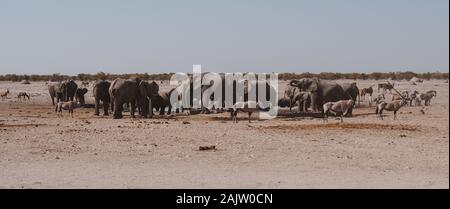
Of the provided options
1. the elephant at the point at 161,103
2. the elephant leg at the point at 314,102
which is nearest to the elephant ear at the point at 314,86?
the elephant leg at the point at 314,102

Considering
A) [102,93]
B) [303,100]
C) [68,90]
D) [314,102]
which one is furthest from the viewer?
Result: [68,90]

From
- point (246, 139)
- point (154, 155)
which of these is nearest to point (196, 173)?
point (154, 155)

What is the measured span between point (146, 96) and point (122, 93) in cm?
136

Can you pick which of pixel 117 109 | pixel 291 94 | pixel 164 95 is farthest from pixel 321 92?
pixel 117 109

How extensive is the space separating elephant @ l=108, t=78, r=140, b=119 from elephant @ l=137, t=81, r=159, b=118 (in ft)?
0.63

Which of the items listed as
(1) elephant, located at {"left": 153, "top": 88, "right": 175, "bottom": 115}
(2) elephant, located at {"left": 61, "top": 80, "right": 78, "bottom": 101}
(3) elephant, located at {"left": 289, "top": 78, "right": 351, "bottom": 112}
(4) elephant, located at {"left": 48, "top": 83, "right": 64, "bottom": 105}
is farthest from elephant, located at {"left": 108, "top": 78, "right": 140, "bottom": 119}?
(4) elephant, located at {"left": 48, "top": 83, "right": 64, "bottom": 105}

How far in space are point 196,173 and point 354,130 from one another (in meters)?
8.84

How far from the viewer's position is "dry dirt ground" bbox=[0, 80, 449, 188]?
11.0m

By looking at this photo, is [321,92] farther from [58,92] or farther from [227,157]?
[227,157]

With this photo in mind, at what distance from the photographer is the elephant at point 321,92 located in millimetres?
33156

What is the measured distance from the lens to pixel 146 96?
30469 mm

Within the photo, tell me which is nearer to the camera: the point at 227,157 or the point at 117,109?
the point at 227,157

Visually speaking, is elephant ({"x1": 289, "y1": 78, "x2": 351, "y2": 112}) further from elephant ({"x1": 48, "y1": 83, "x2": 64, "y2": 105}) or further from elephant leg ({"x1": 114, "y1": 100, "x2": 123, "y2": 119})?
elephant ({"x1": 48, "y1": 83, "x2": 64, "y2": 105})

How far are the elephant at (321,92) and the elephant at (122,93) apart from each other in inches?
356
